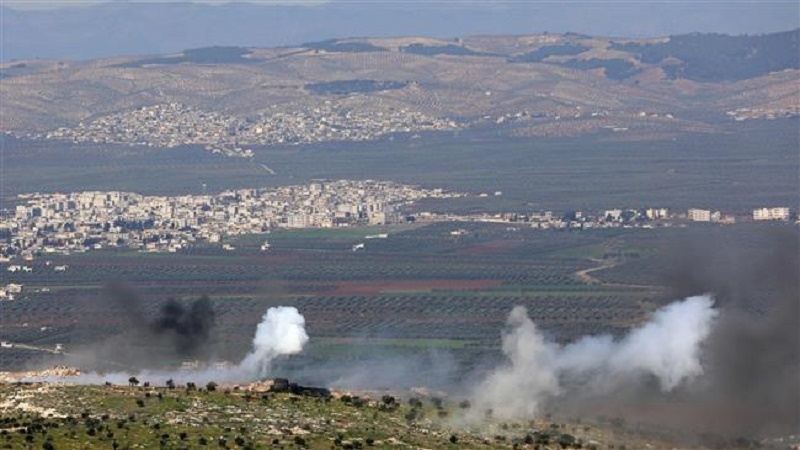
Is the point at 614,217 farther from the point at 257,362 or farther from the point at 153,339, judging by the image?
the point at 257,362

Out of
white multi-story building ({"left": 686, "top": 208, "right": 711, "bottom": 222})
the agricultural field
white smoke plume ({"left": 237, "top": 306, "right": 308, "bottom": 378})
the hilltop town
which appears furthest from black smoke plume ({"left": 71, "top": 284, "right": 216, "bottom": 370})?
white multi-story building ({"left": 686, "top": 208, "right": 711, "bottom": 222})

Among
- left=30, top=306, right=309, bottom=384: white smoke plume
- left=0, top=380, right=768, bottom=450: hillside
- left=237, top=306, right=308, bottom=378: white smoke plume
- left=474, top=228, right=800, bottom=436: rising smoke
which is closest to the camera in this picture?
left=0, top=380, right=768, bottom=450: hillside

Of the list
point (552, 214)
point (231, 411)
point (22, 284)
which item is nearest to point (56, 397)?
point (231, 411)

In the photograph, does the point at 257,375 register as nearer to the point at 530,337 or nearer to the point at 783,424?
the point at 530,337

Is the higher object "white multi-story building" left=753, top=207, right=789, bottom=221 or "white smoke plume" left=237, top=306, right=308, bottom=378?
"white multi-story building" left=753, top=207, right=789, bottom=221

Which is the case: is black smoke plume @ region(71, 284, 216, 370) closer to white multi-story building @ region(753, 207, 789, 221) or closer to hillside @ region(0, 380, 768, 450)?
hillside @ region(0, 380, 768, 450)

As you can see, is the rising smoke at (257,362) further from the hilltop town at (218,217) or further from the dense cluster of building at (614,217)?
the dense cluster of building at (614,217)

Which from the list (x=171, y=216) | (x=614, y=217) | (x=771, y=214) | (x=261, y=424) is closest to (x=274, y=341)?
(x=261, y=424)
